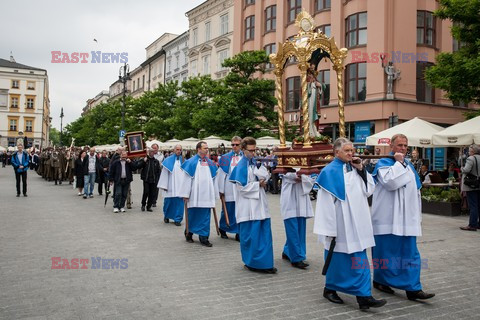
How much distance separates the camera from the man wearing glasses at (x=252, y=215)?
6383mm

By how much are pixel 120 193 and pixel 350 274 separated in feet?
31.6

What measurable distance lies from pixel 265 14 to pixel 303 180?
31.7 metres

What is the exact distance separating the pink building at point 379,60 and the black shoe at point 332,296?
67.5ft

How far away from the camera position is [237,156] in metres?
9.20

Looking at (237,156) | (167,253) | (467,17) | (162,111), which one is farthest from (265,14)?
(167,253)

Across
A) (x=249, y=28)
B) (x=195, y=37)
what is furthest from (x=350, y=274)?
(x=195, y=37)

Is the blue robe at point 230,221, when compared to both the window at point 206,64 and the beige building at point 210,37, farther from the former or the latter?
the window at point 206,64

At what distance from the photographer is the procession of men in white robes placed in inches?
194

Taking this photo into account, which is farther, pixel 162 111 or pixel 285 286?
pixel 162 111

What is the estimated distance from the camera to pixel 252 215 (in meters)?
6.57

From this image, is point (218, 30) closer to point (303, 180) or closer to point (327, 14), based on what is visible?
point (327, 14)

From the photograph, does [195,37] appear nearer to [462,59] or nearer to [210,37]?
Answer: [210,37]

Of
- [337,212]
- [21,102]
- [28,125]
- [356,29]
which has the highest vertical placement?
[21,102]

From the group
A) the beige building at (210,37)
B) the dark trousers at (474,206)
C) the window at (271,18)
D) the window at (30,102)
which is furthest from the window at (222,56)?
the window at (30,102)
